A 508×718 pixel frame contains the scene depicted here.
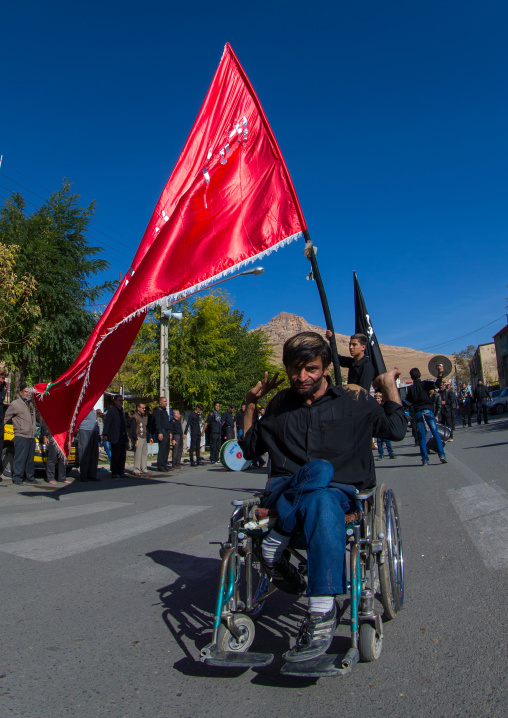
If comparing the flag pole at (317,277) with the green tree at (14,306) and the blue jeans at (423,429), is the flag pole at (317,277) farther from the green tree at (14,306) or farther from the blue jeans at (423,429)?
the green tree at (14,306)

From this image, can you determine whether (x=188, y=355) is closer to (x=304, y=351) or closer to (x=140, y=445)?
(x=140, y=445)

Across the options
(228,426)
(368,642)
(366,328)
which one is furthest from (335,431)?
(228,426)

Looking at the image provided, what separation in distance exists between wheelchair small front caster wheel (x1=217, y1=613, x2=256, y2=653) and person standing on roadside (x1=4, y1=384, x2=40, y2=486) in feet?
29.2

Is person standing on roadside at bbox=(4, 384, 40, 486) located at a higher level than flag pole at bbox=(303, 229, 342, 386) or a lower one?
lower

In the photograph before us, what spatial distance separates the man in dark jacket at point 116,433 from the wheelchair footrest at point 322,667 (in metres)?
10.7

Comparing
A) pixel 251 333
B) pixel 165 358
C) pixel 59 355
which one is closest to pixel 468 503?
pixel 165 358

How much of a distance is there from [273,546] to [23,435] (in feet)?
29.8

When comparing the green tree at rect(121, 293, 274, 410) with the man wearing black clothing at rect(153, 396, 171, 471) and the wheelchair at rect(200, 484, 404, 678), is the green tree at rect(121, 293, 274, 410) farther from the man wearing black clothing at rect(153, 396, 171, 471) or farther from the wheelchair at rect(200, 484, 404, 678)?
the wheelchair at rect(200, 484, 404, 678)

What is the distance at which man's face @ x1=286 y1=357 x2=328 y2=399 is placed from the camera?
312 cm

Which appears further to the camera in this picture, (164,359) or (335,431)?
(164,359)

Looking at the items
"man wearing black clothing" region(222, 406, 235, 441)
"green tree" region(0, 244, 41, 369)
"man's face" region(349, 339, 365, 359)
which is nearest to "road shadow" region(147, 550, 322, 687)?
"man's face" region(349, 339, 365, 359)

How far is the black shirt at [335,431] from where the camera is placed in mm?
3012

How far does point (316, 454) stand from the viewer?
3012 mm

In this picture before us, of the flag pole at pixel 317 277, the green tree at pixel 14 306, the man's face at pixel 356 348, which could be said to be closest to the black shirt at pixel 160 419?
the green tree at pixel 14 306
